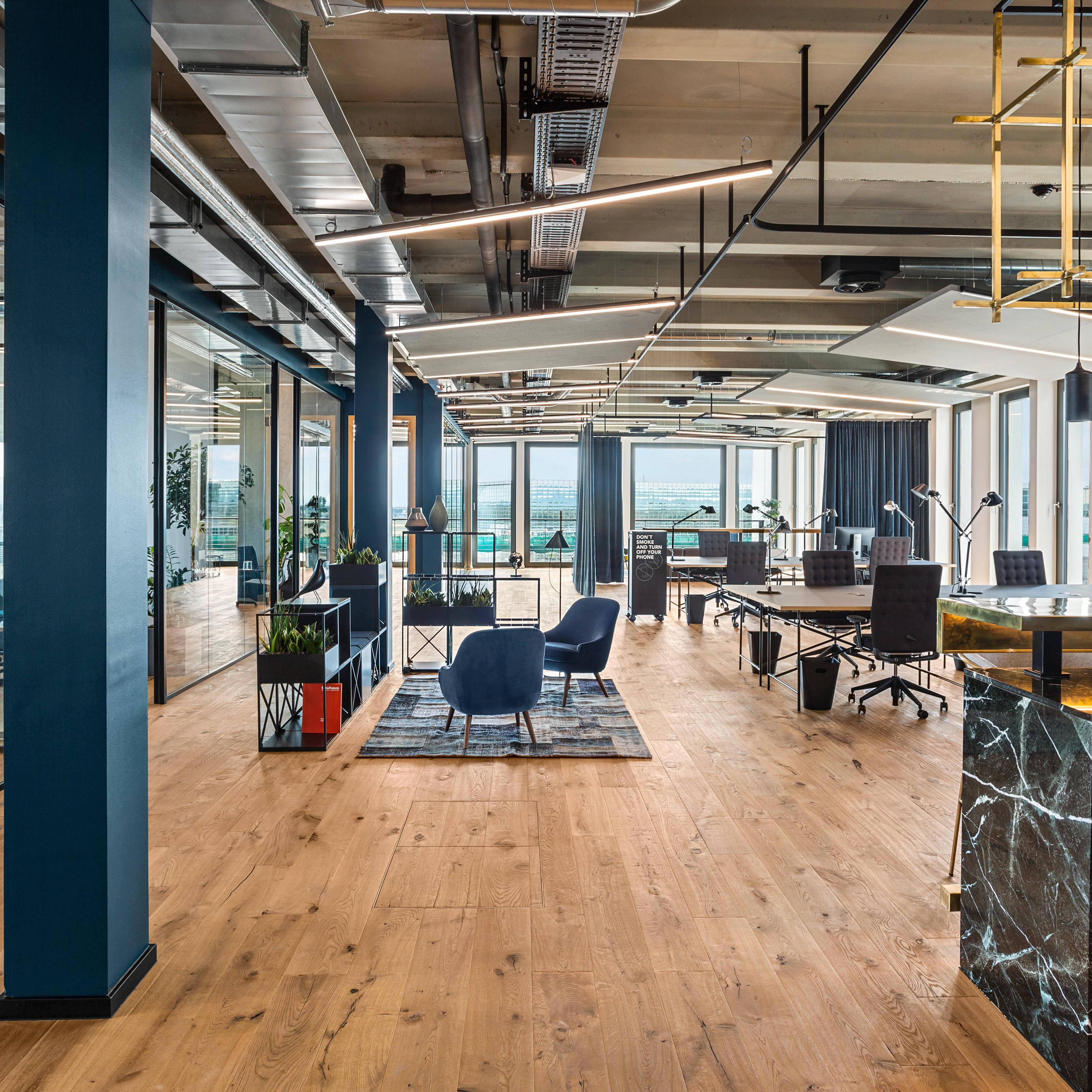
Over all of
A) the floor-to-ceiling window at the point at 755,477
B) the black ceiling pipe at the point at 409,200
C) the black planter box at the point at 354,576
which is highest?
the black ceiling pipe at the point at 409,200

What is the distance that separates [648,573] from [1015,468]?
15.9 ft

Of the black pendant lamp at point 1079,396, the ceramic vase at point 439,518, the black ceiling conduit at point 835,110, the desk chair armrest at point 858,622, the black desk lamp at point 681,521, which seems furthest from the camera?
the black desk lamp at point 681,521

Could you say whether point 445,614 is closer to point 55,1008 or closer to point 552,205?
point 552,205

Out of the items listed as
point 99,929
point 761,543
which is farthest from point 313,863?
point 761,543

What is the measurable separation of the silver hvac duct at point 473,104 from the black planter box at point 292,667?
110 inches

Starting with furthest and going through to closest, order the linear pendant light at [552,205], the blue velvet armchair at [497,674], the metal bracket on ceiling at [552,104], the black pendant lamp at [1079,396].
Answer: the blue velvet armchair at [497,674] < the black pendant lamp at [1079,396] < the linear pendant light at [552,205] < the metal bracket on ceiling at [552,104]

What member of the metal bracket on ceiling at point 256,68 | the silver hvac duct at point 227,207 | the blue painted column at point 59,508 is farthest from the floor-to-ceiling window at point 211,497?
the blue painted column at point 59,508

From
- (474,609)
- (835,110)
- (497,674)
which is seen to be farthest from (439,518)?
(835,110)

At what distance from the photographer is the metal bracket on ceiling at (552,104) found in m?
3.29

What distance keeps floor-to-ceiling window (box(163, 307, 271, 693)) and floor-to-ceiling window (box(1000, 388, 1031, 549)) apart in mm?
8918

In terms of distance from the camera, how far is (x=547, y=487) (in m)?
18.2

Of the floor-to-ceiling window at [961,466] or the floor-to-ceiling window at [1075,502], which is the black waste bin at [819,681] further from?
the floor-to-ceiling window at [961,466]

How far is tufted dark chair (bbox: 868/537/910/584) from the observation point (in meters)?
9.39

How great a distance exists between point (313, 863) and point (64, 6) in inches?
120
